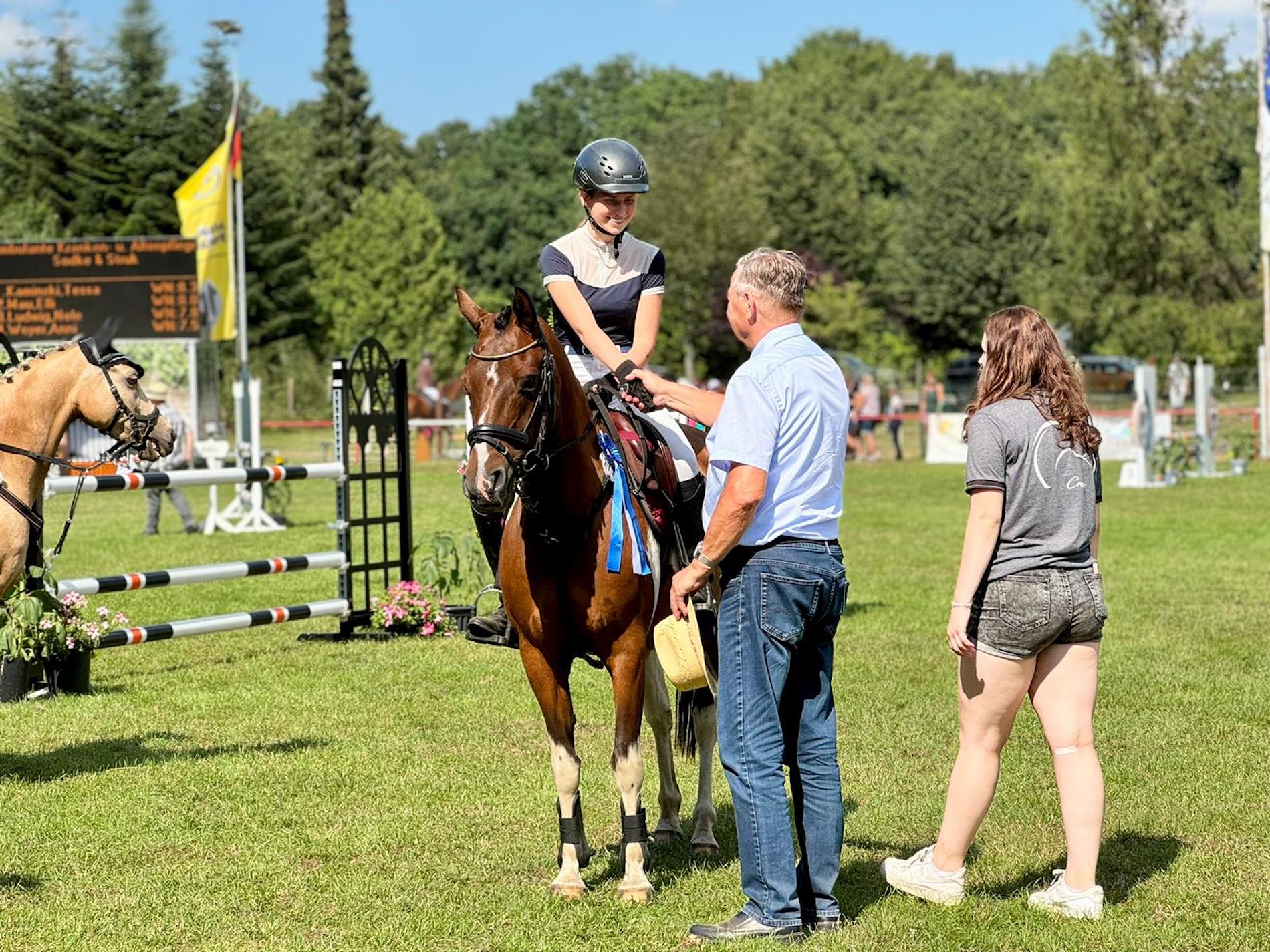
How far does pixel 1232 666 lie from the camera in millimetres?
10234

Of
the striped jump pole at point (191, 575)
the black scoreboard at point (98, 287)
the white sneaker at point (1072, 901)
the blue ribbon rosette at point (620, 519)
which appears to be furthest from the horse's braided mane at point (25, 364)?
the black scoreboard at point (98, 287)

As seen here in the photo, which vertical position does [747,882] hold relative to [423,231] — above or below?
below

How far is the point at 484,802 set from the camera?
23.5 ft

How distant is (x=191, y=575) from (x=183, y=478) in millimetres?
700

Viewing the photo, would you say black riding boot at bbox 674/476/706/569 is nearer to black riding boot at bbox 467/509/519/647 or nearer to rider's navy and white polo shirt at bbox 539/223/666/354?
rider's navy and white polo shirt at bbox 539/223/666/354

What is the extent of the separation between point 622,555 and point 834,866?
1.38 m

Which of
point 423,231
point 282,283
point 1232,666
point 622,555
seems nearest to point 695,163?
point 423,231

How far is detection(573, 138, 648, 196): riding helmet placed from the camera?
615 centimetres

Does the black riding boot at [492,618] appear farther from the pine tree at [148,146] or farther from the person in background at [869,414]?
the pine tree at [148,146]

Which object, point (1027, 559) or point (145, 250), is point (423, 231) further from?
point (1027, 559)

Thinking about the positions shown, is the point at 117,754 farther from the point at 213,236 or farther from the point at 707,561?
the point at 213,236

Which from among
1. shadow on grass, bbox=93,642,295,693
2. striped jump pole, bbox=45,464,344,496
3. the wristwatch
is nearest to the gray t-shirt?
the wristwatch

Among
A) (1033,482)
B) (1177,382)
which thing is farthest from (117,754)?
(1177,382)

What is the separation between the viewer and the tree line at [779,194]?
153ft
